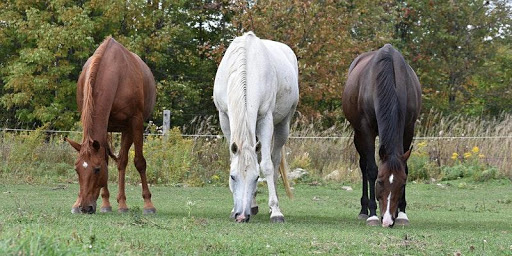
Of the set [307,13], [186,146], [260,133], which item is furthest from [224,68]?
[307,13]

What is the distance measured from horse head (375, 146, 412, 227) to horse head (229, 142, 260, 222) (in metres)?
1.27

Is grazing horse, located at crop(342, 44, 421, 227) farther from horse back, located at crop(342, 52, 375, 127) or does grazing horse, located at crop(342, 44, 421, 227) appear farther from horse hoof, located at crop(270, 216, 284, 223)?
horse hoof, located at crop(270, 216, 284, 223)

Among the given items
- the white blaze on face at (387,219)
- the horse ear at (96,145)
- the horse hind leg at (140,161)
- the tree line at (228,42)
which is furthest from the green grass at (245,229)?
the tree line at (228,42)

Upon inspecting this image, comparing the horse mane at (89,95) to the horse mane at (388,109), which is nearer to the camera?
the horse mane at (388,109)

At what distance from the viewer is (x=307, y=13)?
82.7 ft

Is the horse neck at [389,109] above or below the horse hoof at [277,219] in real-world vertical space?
above

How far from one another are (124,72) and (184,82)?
60.9 ft

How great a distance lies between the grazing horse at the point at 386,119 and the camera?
28.6ft

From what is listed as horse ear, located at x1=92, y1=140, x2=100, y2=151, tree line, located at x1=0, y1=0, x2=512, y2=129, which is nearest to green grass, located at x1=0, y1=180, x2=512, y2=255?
horse ear, located at x1=92, y1=140, x2=100, y2=151

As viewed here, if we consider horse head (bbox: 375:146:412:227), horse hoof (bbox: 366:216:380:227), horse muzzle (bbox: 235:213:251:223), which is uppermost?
horse head (bbox: 375:146:412:227)

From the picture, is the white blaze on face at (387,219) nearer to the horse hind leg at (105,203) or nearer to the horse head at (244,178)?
the horse head at (244,178)

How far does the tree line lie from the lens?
25141 millimetres

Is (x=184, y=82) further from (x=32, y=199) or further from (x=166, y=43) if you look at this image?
(x=32, y=199)

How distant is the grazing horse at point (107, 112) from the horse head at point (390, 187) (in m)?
2.85
